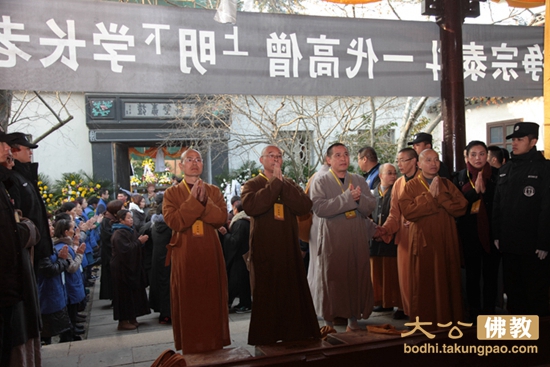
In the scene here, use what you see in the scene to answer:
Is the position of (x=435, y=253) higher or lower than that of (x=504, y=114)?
lower

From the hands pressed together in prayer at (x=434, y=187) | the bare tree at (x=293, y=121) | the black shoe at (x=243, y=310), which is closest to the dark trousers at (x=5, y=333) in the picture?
the black shoe at (x=243, y=310)

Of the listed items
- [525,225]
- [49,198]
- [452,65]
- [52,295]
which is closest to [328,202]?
[525,225]

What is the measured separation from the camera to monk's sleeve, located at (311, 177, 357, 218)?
4348 mm

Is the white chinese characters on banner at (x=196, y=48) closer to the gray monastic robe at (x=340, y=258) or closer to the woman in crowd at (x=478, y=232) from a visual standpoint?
the gray monastic robe at (x=340, y=258)

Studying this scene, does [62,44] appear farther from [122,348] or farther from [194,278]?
[122,348]

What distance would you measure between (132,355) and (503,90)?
15.4ft

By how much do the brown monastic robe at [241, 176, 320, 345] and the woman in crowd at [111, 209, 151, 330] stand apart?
211 cm

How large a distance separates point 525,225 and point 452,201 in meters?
0.66

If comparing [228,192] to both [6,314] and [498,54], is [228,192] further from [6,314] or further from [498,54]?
[6,314]

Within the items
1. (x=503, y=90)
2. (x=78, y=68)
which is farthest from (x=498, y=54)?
(x=78, y=68)

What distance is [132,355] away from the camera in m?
4.12

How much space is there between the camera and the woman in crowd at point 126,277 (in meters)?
5.54

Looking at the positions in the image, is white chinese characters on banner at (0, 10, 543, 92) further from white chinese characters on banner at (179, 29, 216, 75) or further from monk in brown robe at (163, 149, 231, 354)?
monk in brown robe at (163, 149, 231, 354)

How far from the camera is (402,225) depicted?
488cm
